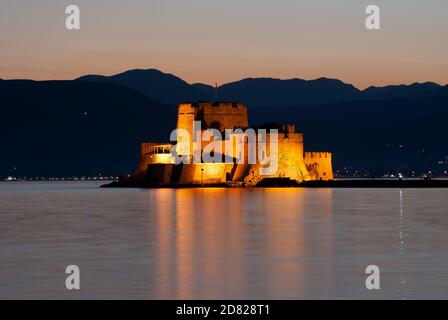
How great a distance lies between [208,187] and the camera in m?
92.7

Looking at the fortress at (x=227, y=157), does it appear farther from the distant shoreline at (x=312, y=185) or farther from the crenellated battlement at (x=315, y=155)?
the distant shoreline at (x=312, y=185)

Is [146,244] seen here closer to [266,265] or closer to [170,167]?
[266,265]

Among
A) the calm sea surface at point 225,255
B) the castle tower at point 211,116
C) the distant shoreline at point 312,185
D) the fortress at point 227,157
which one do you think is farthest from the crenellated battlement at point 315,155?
the calm sea surface at point 225,255

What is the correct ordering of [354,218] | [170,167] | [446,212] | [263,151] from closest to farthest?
[354,218] < [446,212] < [263,151] < [170,167]

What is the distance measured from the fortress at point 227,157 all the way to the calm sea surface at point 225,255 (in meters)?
37.2

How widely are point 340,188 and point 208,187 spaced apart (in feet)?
61.8

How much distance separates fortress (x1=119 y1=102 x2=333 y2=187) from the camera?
279 ft

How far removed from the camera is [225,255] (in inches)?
1059

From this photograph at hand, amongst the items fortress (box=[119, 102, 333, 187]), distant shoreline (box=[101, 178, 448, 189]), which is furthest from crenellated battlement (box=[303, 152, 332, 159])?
distant shoreline (box=[101, 178, 448, 189])

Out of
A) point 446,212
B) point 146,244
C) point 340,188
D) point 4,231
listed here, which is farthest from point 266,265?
point 340,188

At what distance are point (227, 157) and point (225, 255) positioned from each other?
60.4 metres

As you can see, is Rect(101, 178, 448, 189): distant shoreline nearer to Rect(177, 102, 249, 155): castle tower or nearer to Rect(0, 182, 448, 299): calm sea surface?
Rect(177, 102, 249, 155): castle tower

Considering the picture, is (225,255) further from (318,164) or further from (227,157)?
(318,164)

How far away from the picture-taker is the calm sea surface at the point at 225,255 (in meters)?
19.9
